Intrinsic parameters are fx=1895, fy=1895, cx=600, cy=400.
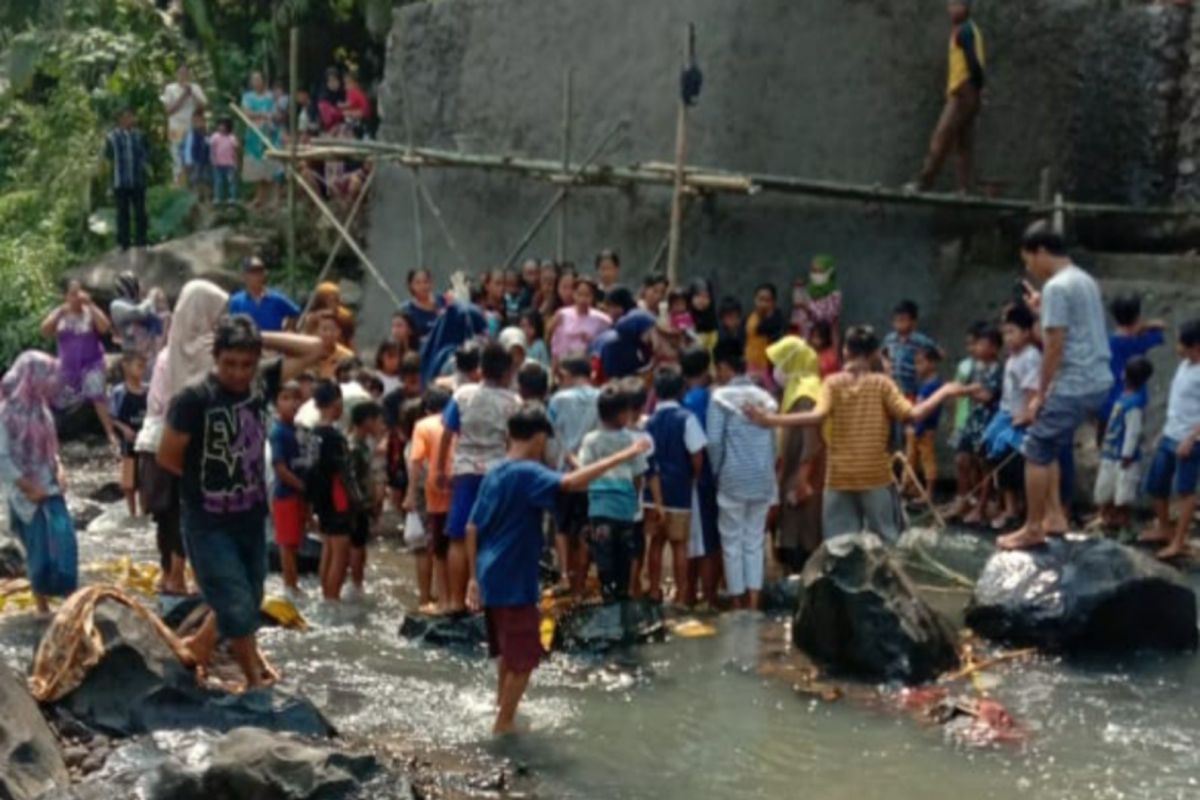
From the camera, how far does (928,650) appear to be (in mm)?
9531

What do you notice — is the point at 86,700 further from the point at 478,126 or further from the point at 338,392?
the point at 478,126

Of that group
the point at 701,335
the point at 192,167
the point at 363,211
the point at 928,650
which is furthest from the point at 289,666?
the point at 192,167

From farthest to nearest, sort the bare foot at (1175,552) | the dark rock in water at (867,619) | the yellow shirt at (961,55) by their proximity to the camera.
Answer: the yellow shirt at (961,55), the bare foot at (1175,552), the dark rock in water at (867,619)

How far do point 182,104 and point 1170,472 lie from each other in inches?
521

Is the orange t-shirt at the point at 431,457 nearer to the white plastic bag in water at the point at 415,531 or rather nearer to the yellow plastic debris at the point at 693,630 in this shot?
the white plastic bag in water at the point at 415,531

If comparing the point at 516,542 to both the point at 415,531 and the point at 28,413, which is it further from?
the point at 28,413

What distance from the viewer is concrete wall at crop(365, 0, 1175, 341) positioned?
575 inches

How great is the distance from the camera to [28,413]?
9859mm

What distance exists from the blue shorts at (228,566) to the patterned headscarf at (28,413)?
187cm

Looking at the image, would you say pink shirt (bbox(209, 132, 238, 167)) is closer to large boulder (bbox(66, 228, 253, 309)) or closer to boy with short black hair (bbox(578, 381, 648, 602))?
large boulder (bbox(66, 228, 253, 309))

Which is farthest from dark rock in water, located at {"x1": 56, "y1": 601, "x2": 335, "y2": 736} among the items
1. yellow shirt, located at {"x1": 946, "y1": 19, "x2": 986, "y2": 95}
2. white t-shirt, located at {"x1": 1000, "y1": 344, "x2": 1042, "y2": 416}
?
yellow shirt, located at {"x1": 946, "y1": 19, "x2": 986, "y2": 95}

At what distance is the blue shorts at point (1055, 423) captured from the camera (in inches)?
379

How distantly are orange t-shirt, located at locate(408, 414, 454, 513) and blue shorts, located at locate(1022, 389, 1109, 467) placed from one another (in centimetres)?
311

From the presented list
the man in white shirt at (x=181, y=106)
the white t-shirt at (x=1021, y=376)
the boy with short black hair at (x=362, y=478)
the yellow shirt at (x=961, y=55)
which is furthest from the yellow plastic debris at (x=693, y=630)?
the man in white shirt at (x=181, y=106)
